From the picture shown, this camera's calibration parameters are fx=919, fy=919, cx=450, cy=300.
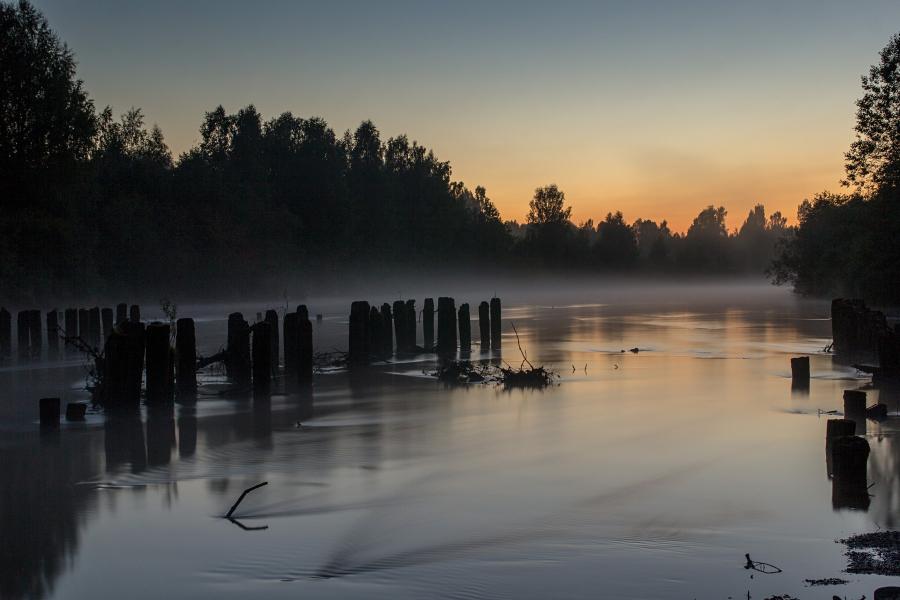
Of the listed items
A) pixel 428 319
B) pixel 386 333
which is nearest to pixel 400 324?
pixel 386 333

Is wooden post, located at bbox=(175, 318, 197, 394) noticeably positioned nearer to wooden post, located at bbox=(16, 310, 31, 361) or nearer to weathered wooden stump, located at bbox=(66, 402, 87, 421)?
weathered wooden stump, located at bbox=(66, 402, 87, 421)

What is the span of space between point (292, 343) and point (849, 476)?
13.0m

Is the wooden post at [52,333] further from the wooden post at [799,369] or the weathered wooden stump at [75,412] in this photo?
the wooden post at [799,369]

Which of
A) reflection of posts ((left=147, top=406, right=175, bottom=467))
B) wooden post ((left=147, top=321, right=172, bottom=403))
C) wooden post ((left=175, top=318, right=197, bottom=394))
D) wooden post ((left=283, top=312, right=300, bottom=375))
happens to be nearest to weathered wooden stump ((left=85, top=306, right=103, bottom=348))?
wooden post ((left=283, top=312, right=300, bottom=375))

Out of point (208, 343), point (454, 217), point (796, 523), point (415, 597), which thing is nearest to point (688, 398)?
point (796, 523)

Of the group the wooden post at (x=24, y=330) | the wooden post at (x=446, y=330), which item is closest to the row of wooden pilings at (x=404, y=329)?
the wooden post at (x=446, y=330)

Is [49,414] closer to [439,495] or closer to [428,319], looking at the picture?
[439,495]

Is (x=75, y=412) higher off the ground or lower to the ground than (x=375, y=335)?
lower

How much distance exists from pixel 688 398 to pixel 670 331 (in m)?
21.5

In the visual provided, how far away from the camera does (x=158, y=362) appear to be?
595 inches

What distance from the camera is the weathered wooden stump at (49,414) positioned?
13805 millimetres

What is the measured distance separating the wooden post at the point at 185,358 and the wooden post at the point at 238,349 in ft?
4.12

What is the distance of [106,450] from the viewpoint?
40.5 ft

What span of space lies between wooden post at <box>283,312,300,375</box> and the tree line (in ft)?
76.2
